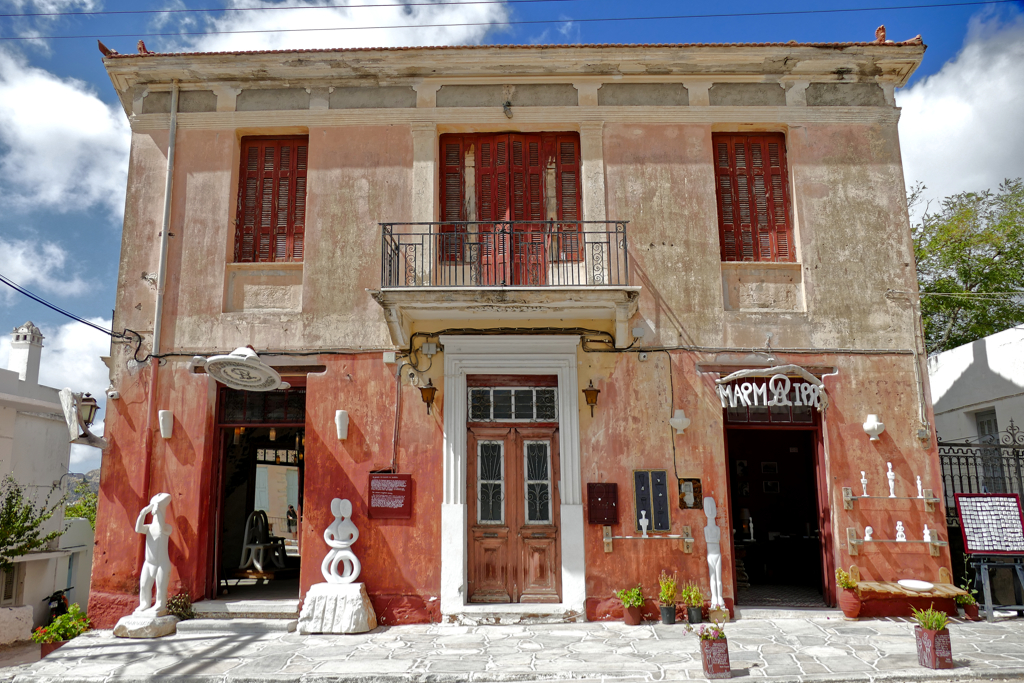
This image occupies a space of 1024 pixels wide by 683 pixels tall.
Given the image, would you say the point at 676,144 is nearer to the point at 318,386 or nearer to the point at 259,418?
the point at 318,386

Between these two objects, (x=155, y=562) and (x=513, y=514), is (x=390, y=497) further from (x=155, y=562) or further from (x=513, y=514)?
(x=155, y=562)

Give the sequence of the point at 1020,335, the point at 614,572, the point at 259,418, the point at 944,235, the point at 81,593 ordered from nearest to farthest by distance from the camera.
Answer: the point at 614,572
the point at 259,418
the point at 1020,335
the point at 81,593
the point at 944,235

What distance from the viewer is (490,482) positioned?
9641 millimetres

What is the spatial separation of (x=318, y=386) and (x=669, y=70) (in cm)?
637

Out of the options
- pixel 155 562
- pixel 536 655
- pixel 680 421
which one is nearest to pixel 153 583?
pixel 155 562

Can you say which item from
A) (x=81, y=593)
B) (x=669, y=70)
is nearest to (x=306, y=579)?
(x=669, y=70)

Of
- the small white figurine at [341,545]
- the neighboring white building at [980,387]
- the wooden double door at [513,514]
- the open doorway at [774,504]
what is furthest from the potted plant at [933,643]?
the neighboring white building at [980,387]

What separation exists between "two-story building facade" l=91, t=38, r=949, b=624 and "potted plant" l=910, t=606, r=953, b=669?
94.6 inches

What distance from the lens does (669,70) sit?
1034 centimetres

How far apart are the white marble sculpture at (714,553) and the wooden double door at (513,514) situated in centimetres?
183

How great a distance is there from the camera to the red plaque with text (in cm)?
936

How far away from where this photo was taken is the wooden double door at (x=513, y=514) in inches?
369

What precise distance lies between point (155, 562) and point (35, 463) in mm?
9033

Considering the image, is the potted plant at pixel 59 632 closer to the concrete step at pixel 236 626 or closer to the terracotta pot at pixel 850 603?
the concrete step at pixel 236 626
